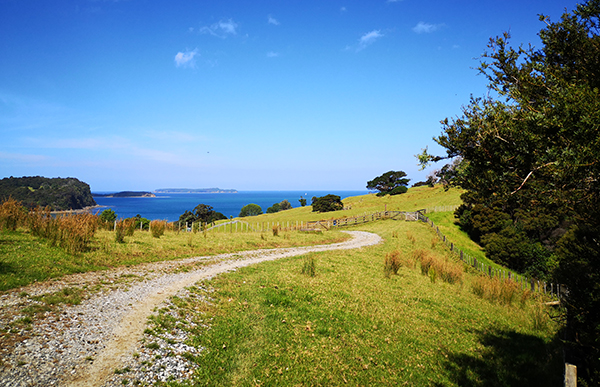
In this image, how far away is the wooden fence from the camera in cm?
1669

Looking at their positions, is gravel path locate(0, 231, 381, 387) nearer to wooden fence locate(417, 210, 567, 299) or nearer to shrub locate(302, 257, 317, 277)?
shrub locate(302, 257, 317, 277)

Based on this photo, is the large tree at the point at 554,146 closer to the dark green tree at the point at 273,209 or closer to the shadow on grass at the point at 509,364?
the shadow on grass at the point at 509,364

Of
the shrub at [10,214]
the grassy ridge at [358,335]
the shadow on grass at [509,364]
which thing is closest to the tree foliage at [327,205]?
the grassy ridge at [358,335]

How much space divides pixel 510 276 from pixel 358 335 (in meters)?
13.6

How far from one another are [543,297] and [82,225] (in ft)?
78.0

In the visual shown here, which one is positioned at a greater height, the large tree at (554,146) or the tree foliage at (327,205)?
the large tree at (554,146)

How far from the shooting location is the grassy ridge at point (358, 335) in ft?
24.0

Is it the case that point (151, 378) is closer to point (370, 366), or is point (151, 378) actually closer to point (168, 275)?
point (370, 366)

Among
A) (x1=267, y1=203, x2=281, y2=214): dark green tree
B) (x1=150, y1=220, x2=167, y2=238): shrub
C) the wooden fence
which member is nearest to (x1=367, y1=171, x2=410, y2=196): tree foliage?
(x1=267, y1=203, x2=281, y2=214): dark green tree

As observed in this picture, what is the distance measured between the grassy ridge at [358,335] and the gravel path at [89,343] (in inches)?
35.0

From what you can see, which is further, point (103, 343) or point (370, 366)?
point (370, 366)

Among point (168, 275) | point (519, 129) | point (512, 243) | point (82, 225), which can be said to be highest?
point (519, 129)

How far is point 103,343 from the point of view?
6.52 meters

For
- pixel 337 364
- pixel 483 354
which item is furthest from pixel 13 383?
pixel 483 354
